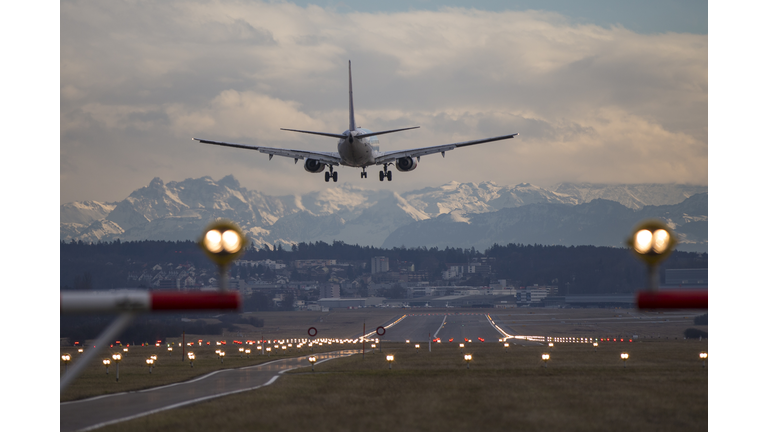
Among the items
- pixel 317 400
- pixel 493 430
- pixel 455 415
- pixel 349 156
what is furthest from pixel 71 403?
pixel 349 156

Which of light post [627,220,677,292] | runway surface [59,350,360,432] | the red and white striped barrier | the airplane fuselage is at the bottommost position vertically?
runway surface [59,350,360,432]

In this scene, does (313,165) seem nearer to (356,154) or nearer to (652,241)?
(356,154)

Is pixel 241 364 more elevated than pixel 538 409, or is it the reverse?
pixel 538 409

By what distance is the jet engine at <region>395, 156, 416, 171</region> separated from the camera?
83.8 m

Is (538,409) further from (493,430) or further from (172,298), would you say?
(172,298)

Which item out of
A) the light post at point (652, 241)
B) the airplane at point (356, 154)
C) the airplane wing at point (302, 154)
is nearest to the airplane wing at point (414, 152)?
the airplane at point (356, 154)

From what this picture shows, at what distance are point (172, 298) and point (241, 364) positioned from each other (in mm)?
69540

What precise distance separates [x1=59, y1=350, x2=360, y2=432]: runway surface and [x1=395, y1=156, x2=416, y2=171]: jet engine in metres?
30.0

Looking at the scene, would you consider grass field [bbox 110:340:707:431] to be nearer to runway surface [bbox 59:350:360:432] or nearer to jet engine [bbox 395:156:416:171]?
runway surface [bbox 59:350:360:432]

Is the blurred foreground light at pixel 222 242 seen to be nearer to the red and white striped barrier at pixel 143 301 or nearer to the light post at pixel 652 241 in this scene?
the red and white striped barrier at pixel 143 301

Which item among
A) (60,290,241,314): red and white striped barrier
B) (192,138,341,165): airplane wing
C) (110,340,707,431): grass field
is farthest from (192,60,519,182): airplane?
(60,290,241,314): red and white striped barrier

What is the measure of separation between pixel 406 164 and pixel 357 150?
6.20 meters

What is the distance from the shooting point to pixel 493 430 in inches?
1248

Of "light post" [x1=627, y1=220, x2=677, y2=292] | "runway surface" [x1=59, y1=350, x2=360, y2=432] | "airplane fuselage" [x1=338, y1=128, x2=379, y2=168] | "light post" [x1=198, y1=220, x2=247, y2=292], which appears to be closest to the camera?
"light post" [x1=627, y1=220, x2=677, y2=292]
